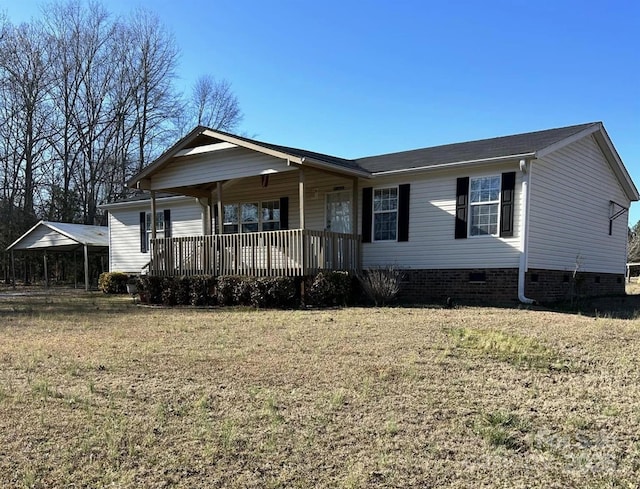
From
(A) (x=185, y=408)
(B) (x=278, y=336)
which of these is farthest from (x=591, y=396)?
(B) (x=278, y=336)

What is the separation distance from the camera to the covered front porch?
1176 cm

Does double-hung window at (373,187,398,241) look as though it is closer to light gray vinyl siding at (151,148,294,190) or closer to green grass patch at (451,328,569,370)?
light gray vinyl siding at (151,148,294,190)

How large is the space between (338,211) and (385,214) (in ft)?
5.46

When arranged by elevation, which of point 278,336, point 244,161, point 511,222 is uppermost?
point 244,161

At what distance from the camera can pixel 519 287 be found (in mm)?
10945

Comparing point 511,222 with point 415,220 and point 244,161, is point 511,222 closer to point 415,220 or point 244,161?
point 415,220

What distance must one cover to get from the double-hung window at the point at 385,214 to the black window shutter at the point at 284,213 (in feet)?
10.0

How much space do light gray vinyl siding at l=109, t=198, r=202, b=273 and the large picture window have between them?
1491 millimetres

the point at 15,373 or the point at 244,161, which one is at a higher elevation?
the point at 244,161

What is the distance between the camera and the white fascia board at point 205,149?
1259 centimetres

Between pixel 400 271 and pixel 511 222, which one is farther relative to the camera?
pixel 400 271

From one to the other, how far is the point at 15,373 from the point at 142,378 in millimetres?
1504

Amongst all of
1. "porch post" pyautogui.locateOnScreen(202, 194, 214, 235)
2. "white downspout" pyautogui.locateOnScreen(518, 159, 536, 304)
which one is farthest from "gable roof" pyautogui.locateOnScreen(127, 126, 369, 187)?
"white downspout" pyautogui.locateOnScreen(518, 159, 536, 304)

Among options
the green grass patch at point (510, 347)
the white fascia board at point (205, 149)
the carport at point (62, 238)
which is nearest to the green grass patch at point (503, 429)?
the green grass patch at point (510, 347)
